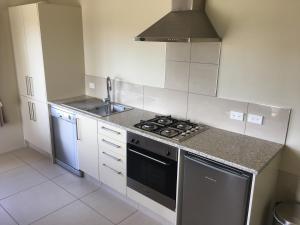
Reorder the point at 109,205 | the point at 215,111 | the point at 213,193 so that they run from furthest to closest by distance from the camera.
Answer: the point at 109,205 → the point at 215,111 → the point at 213,193

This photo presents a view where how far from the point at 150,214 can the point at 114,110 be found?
4.34 ft

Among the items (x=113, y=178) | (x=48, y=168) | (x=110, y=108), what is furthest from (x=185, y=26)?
(x=48, y=168)

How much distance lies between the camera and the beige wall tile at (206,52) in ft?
7.34

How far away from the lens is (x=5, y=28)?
3408 mm

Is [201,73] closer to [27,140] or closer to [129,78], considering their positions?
[129,78]

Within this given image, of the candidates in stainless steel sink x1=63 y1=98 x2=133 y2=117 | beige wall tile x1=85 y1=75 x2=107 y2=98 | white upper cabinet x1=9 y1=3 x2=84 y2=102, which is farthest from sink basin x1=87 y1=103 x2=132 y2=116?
white upper cabinet x1=9 y1=3 x2=84 y2=102

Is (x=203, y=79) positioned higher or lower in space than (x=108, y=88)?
higher

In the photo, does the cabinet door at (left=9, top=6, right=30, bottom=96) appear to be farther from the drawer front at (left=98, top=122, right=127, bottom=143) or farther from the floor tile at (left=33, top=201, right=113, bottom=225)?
the floor tile at (left=33, top=201, right=113, bottom=225)

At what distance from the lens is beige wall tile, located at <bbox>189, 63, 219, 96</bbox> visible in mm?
2291

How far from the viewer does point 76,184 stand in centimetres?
294

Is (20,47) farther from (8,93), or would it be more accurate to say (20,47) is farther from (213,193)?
(213,193)

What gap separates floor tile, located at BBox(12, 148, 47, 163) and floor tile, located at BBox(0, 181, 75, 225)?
0.76 m

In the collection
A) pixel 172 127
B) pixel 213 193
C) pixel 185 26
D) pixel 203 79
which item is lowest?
pixel 213 193

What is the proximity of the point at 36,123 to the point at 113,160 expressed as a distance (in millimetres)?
1586
